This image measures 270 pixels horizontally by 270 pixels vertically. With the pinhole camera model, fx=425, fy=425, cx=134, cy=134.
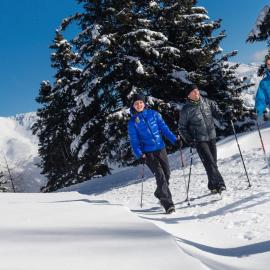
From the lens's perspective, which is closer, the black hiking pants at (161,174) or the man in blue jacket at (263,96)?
the black hiking pants at (161,174)

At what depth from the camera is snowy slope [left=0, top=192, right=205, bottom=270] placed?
3.40m

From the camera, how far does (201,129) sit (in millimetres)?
8883

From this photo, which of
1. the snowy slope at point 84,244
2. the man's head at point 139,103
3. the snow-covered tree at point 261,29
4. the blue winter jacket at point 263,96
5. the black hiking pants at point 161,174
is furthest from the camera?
the snow-covered tree at point 261,29

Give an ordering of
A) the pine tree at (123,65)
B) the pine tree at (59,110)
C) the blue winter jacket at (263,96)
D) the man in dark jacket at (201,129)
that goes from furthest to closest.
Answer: the pine tree at (59,110)
the pine tree at (123,65)
the blue winter jacket at (263,96)
the man in dark jacket at (201,129)

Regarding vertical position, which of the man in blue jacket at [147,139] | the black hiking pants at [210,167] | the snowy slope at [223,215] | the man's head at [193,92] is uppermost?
the man's head at [193,92]

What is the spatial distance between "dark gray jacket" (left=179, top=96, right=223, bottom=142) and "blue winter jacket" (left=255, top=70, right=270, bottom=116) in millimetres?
1096

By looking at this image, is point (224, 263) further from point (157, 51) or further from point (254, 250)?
point (157, 51)

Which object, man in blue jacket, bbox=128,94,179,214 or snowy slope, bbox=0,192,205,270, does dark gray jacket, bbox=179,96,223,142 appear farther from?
snowy slope, bbox=0,192,205,270

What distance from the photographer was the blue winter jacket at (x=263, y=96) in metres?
9.21

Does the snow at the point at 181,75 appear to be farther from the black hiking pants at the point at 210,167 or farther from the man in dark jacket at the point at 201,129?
the black hiking pants at the point at 210,167

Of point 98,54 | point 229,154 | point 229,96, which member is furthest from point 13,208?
point 229,96

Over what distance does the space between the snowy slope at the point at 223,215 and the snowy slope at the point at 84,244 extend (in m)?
0.36

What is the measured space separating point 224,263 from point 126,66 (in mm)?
14372

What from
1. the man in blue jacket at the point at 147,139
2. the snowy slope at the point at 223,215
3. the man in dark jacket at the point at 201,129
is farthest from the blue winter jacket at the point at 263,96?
the man in blue jacket at the point at 147,139
